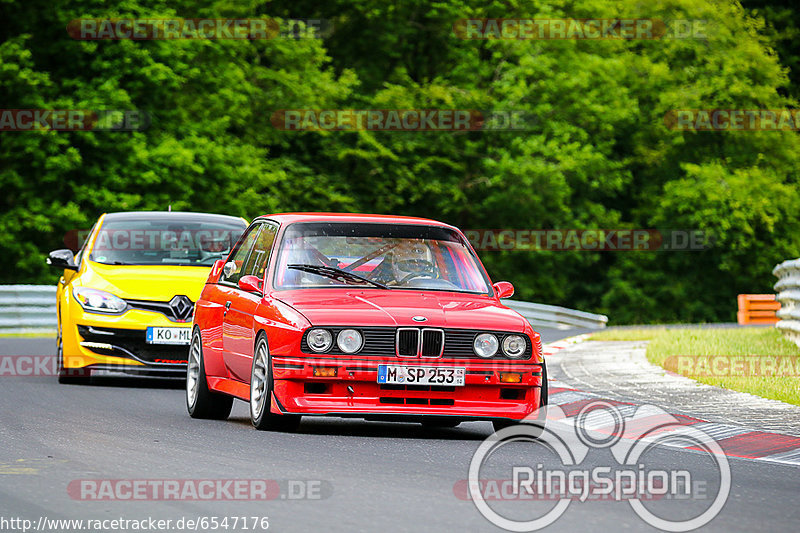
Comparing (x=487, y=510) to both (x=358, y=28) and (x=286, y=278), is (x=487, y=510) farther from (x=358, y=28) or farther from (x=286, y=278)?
(x=358, y=28)

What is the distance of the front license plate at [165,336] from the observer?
1557 centimetres

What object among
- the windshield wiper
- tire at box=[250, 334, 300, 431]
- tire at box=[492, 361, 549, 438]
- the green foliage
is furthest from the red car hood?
the green foliage

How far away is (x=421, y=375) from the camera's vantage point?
1071 cm

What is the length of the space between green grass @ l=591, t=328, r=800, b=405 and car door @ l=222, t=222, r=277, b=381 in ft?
15.5

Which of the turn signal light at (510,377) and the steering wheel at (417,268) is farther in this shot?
the steering wheel at (417,268)

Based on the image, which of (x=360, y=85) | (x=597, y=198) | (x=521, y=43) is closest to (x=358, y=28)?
(x=360, y=85)

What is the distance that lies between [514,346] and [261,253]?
235cm

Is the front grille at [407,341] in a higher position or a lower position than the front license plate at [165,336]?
higher

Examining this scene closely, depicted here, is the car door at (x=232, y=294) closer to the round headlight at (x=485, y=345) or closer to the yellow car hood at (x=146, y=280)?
the round headlight at (x=485, y=345)

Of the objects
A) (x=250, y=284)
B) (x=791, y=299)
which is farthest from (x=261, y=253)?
(x=791, y=299)

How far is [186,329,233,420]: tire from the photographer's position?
12.5 meters

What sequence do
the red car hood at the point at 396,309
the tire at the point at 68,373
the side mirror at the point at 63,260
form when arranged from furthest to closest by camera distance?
the side mirror at the point at 63,260 < the tire at the point at 68,373 < the red car hood at the point at 396,309

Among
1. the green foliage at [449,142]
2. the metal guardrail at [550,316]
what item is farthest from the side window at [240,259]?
the green foliage at [449,142]

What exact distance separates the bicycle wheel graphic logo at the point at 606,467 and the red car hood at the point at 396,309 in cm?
80
